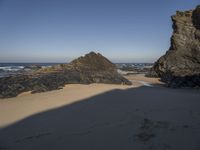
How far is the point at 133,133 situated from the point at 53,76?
26.0ft

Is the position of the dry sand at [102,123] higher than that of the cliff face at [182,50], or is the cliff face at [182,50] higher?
the cliff face at [182,50]

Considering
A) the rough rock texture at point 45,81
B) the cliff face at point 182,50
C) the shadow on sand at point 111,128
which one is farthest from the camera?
the cliff face at point 182,50

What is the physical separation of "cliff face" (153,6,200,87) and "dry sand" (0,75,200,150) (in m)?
7.41

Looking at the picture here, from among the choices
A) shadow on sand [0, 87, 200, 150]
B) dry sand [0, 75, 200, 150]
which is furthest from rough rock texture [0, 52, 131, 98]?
shadow on sand [0, 87, 200, 150]

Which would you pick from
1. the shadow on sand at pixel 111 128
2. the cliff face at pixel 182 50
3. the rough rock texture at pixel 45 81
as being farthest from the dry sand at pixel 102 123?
the cliff face at pixel 182 50

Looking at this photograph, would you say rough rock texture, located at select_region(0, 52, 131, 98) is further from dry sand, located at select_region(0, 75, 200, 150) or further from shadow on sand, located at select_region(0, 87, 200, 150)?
shadow on sand, located at select_region(0, 87, 200, 150)

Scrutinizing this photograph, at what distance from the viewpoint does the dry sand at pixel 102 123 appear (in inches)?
180

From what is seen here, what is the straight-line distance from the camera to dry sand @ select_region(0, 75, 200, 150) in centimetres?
458

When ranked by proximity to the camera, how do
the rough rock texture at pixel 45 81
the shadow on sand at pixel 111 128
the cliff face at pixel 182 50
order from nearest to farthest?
the shadow on sand at pixel 111 128 → the rough rock texture at pixel 45 81 → the cliff face at pixel 182 50

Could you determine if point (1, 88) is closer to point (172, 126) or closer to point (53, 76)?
point (53, 76)

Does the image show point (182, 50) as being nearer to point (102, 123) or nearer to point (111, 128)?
point (102, 123)

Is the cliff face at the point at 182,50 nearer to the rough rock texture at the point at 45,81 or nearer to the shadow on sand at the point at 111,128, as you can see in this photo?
the rough rock texture at the point at 45,81

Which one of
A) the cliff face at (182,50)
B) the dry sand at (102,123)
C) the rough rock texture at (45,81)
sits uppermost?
the cliff face at (182,50)

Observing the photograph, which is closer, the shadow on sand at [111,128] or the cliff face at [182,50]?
the shadow on sand at [111,128]
